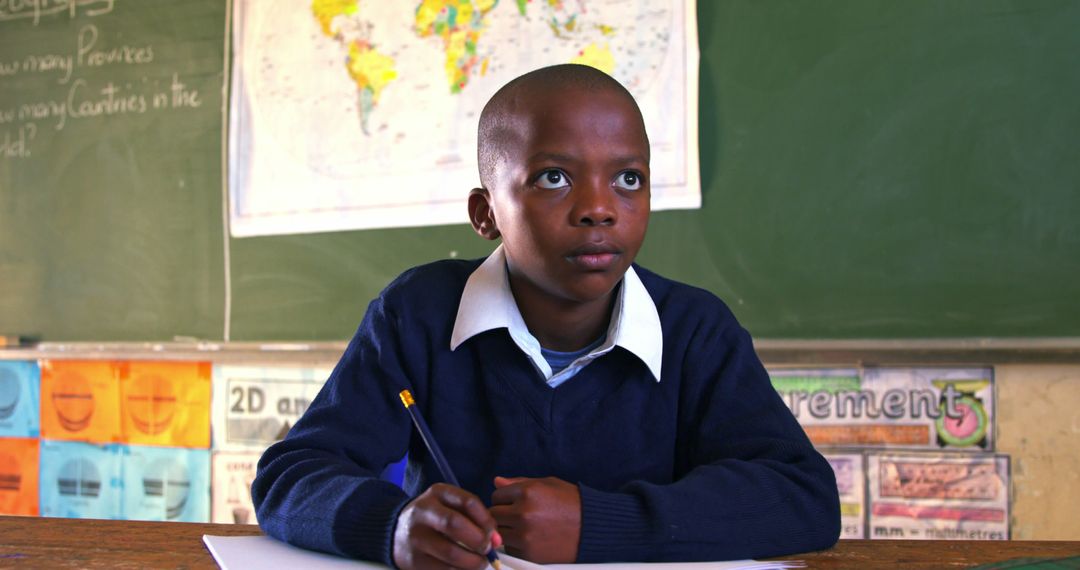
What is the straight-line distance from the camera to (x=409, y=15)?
253cm

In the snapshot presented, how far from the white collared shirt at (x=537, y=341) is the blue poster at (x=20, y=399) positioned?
7.49 ft

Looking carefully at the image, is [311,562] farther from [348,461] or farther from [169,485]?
[169,485]

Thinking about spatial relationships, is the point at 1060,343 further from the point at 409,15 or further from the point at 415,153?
the point at 409,15

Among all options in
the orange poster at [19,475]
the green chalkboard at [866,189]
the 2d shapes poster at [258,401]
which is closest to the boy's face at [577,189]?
the green chalkboard at [866,189]

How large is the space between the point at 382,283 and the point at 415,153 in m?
0.36

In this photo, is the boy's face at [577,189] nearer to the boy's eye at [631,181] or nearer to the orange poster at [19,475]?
Answer: the boy's eye at [631,181]

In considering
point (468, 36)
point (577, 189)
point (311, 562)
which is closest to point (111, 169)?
point (468, 36)

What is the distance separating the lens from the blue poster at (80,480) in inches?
110

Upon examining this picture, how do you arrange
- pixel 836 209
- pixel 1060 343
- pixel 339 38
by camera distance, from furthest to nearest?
pixel 339 38 → pixel 836 209 → pixel 1060 343

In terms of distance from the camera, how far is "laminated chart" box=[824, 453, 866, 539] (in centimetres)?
208

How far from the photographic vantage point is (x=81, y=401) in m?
2.84

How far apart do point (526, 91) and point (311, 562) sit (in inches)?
22.8

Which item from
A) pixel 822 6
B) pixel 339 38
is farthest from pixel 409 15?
pixel 822 6

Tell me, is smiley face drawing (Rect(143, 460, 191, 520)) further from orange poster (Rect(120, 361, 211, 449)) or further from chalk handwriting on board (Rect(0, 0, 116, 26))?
chalk handwriting on board (Rect(0, 0, 116, 26))
